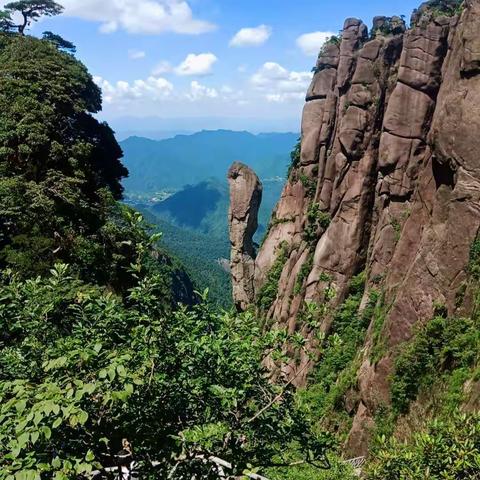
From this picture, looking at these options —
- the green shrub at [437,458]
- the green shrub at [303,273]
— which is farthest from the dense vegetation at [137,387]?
the green shrub at [303,273]

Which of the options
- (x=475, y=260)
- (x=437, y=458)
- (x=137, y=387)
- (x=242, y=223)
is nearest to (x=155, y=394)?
(x=137, y=387)

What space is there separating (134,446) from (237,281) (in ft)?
148

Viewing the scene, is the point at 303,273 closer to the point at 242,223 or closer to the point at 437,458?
the point at 242,223

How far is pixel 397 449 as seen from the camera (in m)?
A: 8.73

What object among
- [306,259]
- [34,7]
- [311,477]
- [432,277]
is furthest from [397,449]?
[34,7]

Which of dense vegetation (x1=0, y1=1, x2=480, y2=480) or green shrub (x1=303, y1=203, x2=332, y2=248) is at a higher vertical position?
dense vegetation (x1=0, y1=1, x2=480, y2=480)

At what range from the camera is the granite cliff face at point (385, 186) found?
22.5 m

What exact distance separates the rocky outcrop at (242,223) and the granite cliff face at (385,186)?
9.81ft

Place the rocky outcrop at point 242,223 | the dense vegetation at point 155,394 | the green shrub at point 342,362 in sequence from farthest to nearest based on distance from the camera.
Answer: the rocky outcrop at point 242,223 < the green shrub at point 342,362 < the dense vegetation at point 155,394

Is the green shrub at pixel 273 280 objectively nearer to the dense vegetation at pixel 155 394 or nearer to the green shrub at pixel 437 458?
the dense vegetation at pixel 155 394

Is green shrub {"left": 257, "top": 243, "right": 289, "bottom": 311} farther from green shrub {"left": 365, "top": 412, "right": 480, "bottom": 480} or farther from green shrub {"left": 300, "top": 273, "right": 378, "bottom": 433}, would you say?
green shrub {"left": 365, "top": 412, "right": 480, "bottom": 480}

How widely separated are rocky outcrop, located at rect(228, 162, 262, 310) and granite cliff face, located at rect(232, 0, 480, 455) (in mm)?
2989

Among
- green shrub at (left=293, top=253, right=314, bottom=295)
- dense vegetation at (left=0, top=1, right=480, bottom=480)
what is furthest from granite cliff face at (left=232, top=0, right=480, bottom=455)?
dense vegetation at (left=0, top=1, right=480, bottom=480)

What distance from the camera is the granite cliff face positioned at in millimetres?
22469
